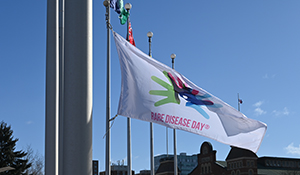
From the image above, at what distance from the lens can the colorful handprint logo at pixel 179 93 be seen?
428 inches

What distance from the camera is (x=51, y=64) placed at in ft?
18.6

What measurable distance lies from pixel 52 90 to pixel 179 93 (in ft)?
20.3

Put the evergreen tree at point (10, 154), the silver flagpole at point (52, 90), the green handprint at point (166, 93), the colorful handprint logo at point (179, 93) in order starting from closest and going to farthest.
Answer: the silver flagpole at point (52, 90), the green handprint at point (166, 93), the colorful handprint logo at point (179, 93), the evergreen tree at point (10, 154)

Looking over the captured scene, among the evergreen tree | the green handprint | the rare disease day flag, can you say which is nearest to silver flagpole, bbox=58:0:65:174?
the rare disease day flag

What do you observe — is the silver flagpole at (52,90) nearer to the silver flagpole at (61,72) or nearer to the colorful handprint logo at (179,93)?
the silver flagpole at (61,72)

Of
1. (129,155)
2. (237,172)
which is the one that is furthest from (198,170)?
(129,155)

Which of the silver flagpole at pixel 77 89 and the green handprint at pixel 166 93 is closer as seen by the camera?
the silver flagpole at pixel 77 89

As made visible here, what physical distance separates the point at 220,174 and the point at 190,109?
84671 mm

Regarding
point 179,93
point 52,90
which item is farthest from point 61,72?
point 179,93

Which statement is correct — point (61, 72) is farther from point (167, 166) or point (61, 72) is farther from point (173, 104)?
point (167, 166)

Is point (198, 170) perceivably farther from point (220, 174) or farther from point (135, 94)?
point (135, 94)

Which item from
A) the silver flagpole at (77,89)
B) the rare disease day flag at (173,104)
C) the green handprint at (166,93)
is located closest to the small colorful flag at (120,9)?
the rare disease day flag at (173,104)

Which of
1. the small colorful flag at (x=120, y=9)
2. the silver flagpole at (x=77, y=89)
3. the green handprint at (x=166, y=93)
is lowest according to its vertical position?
the silver flagpole at (x=77, y=89)

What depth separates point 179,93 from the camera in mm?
11422
